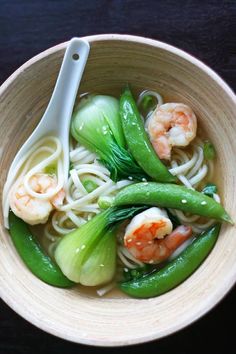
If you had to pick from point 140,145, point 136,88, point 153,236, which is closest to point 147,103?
point 136,88

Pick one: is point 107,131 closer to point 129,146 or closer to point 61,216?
point 129,146

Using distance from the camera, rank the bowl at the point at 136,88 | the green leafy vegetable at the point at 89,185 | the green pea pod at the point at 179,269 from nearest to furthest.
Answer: the bowl at the point at 136,88 < the green pea pod at the point at 179,269 < the green leafy vegetable at the point at 89,185

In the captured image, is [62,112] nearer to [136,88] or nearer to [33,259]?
[136,88]

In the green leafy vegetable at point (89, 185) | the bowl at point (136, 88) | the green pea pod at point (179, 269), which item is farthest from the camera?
the green leafy vegetable at point (89, 185)

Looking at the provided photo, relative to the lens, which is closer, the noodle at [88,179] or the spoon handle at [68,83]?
the spoon handle at [68,83]

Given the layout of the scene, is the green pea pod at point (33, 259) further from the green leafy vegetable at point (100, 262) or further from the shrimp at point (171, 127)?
the shrimp at point (171, 127)

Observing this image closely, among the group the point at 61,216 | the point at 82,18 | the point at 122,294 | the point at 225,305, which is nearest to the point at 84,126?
the point at 61,216

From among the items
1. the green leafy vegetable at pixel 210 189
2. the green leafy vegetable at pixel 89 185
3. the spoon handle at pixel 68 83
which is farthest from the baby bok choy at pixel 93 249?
the spoon handle at pixel 68 83
